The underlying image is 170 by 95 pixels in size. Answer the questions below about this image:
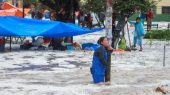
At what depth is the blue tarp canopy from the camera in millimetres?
24453

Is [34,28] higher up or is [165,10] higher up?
[165,10]

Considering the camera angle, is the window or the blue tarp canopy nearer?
the blue tarp canopy

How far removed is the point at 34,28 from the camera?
25.2 m

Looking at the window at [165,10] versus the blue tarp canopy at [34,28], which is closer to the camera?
the blue tarp canopy at [34,28]

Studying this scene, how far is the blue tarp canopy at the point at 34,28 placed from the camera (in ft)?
80.2

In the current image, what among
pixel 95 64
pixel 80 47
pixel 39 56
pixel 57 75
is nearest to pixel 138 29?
pixel 80 47

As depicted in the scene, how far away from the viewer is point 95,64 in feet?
47.0

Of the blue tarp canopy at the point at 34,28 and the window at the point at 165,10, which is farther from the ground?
the window at the point at 165,10

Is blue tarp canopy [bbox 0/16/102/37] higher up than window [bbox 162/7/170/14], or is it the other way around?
window [bbox 162/7/170/14]

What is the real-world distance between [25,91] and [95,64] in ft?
6.65

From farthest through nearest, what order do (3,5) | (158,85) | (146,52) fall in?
(3,5)
(146,52)
(158,85)

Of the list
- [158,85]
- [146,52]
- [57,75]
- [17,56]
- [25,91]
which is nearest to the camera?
[25,91]

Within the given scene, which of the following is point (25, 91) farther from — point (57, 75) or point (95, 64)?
point (57, 75)

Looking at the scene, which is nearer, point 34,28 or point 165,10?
point 34,28
